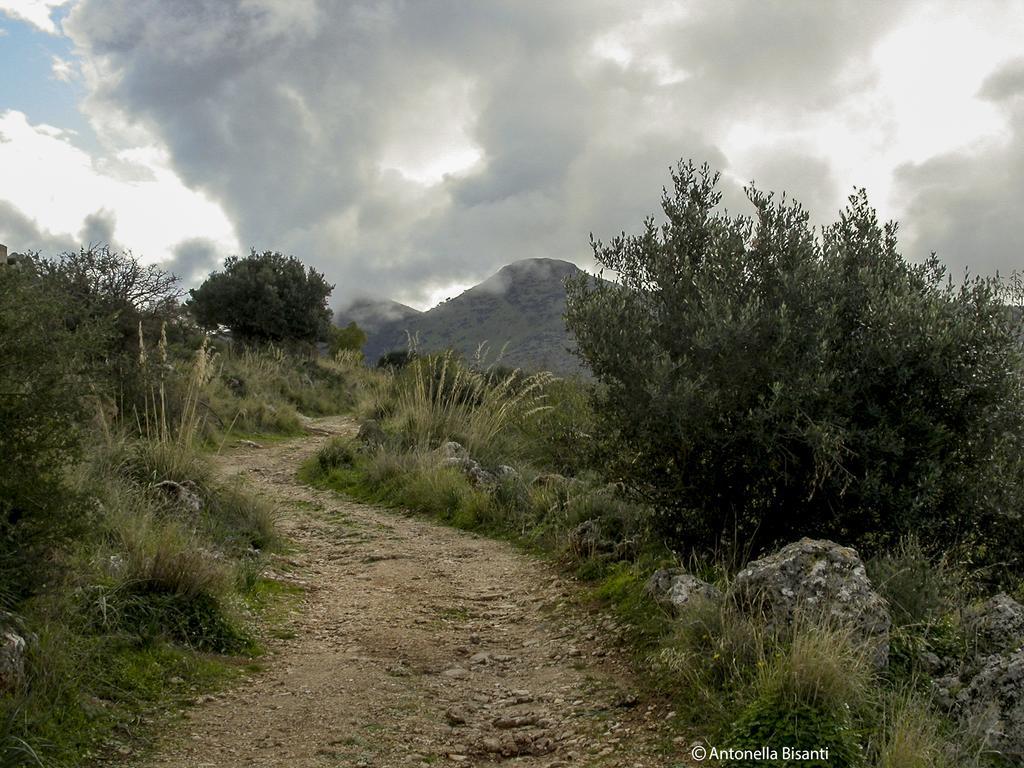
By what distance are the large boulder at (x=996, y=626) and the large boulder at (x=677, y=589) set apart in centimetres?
131

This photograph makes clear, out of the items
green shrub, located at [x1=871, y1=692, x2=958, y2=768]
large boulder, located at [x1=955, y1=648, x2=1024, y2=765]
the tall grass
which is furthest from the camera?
the tall grass

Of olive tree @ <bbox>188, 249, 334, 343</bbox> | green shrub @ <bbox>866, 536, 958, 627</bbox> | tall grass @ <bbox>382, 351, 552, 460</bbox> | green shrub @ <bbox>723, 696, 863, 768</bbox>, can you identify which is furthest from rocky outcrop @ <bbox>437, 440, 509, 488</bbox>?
olive tree @ <bbox>188, 249, 334, 343</bbox>

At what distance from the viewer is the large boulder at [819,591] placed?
411 cm

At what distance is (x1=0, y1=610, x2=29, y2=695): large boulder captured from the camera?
12.0 feet

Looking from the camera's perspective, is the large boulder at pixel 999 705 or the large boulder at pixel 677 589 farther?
the large boulder at pixel 677 589

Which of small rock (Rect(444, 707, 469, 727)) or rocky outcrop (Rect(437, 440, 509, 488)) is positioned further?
rocky outcrop (Rect(437, 440, 509, 488))

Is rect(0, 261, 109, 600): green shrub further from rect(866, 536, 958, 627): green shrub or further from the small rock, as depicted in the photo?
rect(866, 536, 958, 627): green shrub

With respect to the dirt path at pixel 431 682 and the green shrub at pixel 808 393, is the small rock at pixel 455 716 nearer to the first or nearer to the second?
the dirt path at pixel 431 682

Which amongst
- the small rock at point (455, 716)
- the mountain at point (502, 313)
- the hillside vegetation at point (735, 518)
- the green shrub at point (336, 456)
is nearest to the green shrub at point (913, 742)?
the hillside vegetation at point (735, 518)

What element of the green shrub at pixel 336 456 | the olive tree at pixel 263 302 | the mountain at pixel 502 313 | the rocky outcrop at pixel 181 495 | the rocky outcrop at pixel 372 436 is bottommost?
the rocky outcrop at pixel 181 495

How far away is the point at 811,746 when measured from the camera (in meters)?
3.31

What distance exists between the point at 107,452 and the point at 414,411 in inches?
225

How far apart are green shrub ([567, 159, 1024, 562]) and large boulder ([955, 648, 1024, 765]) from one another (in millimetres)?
1443

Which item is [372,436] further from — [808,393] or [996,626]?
[996,626]
